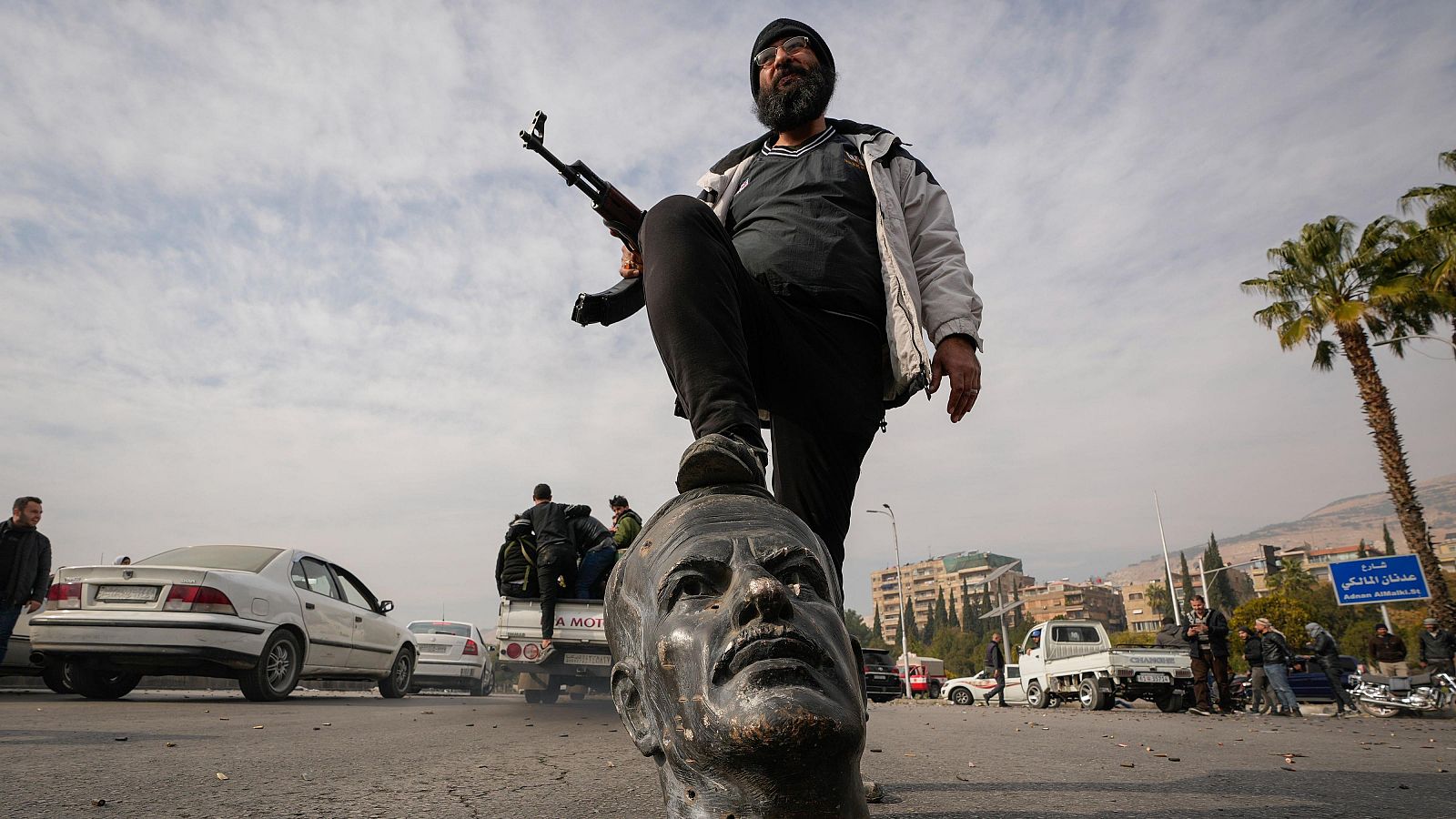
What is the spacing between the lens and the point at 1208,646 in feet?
46.3

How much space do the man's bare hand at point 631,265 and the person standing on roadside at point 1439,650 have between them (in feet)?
60.4

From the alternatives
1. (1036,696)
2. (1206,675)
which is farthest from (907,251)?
(1036,696)

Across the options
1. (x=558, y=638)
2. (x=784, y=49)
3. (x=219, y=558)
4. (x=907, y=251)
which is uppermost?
(x=784, y=49)

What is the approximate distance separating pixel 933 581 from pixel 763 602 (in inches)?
6734

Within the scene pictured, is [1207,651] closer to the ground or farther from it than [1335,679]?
farther from it

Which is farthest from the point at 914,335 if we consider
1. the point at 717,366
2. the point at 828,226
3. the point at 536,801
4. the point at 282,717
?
the point at 282,717

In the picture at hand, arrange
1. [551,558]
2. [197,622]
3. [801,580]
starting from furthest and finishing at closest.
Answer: [551,558] < [197,622] < [801,580]

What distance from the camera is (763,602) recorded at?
3.84ft

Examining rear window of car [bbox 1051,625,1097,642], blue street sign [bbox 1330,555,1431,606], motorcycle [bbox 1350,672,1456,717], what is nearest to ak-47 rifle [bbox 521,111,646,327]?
motorcycle [bbox 1350,672,1456,717]

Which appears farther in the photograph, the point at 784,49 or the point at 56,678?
the point at 56,678

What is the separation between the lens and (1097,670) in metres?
16.1

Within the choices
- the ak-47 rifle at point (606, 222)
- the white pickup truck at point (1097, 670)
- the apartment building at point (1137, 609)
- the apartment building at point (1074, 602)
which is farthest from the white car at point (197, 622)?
the apartment building at point (1137, 609)

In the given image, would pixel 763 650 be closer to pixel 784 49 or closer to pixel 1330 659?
pixel 784 49

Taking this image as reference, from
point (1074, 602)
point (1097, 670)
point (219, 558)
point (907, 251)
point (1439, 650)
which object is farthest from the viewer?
point (1074, 602)
